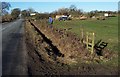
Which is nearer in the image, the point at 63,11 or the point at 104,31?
the point at 104,31

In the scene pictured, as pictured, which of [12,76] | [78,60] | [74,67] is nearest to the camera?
[12,76]

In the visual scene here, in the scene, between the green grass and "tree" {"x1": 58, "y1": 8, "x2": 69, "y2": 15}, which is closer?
the green grass

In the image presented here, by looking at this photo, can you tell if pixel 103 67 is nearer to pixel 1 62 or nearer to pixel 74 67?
pixel 74 67

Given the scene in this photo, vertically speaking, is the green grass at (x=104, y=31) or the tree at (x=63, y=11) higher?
the green grass at (x=104, y=31)

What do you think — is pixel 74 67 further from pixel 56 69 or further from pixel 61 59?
pixel 61 59

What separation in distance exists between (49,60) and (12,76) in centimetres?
465

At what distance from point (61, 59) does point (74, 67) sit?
204 cm

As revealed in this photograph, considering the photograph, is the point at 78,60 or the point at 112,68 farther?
the point at 78,60

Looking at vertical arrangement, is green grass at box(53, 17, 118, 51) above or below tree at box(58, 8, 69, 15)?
above

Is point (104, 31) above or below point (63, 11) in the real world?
above

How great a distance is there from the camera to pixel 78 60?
570 inches

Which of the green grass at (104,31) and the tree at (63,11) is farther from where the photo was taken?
the tree at (63,11)

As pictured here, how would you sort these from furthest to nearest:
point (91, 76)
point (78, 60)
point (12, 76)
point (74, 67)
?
point (78, 60) < point (74, 67) < point (91, 76) < point (12, 76)

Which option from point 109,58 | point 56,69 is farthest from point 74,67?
point 109,58
